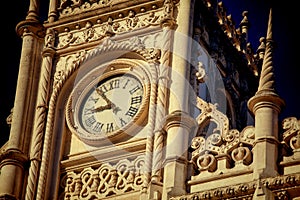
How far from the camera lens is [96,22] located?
35.0 meters

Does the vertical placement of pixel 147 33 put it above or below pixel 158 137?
above

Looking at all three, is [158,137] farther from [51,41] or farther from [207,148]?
[51,41]

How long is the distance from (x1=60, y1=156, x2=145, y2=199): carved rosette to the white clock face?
29.0 inches

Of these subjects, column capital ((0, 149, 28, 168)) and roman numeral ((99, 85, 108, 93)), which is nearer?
column capital ((0, 149, 28, 168))

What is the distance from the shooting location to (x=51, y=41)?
115ft

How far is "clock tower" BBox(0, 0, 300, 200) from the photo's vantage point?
31531 millimetres

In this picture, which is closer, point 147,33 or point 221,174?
point 221,174

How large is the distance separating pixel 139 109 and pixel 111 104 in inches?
23.5

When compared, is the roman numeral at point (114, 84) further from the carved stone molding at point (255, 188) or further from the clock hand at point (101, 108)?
the carved stone molding at point (255, 188)

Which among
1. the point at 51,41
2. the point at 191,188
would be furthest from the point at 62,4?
the point at 191,188

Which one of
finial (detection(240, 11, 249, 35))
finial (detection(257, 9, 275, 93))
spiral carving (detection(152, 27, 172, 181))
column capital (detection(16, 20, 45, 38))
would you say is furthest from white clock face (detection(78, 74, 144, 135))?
finial (detection(240, 11, 249, 35))

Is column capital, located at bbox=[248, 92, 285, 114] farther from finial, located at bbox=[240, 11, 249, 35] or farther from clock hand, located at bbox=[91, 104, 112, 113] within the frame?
finial, located at bbox=[240, 11, 249, 35]

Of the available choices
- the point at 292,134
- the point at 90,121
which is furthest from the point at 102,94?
the point at 292,134

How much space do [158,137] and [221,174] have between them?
1743mm
